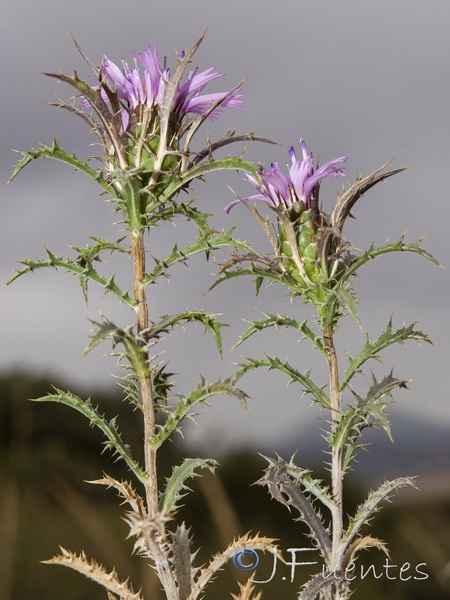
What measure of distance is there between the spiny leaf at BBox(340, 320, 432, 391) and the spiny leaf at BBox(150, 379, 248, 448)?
2.95 ft

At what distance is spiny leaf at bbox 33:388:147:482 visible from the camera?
3883 millimetres

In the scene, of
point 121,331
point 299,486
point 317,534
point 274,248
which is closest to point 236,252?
point 274,248

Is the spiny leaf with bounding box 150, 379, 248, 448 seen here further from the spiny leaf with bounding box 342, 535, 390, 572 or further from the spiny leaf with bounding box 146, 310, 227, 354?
the spiny leaf with bounding box 342, 535, 390, 572

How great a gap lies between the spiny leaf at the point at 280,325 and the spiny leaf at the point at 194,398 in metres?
0.49

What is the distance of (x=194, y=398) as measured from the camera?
3.75m

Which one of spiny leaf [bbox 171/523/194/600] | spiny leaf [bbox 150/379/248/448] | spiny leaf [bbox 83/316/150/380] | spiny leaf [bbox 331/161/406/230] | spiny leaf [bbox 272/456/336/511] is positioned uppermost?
spiny leaf [bbox 331/161/406/230]

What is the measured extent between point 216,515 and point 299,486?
3.85 feet

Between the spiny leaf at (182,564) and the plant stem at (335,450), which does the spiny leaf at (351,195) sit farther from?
the spiny leaf at (182,564)

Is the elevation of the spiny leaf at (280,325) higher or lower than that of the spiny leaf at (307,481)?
higher

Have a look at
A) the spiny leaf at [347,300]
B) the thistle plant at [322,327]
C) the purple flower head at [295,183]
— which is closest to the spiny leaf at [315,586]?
the thistle plant at [322,327]

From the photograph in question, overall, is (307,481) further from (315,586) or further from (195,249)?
(195,249)

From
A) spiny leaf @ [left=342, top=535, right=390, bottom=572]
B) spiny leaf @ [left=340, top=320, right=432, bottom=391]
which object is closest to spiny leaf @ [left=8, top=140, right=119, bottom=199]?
spiny leaf @ [left=340, top=320, right=432, bottom=391]

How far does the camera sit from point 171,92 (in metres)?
3.78

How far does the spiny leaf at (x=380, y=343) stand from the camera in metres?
4.14
